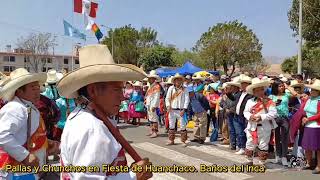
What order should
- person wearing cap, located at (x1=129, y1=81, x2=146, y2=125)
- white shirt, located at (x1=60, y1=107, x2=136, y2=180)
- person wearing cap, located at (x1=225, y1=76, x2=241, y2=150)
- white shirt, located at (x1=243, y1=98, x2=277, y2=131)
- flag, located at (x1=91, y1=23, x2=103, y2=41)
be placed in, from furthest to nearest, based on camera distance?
flag, located at (x1=91, y1=23, x2=103, y2=41) → person wearing cap, located at (x1=129, y1=81, x2=146, y2=125) → person wearing cap, located at (x1=225, y1=76, x2=241, y2=150) → white shirt, located at (x1=243, y1=98, x2=277, y2=131) → white shirt, located at (x1=60, y1=107, x2=136, y2=180)

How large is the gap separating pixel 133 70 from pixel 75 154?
0.69m

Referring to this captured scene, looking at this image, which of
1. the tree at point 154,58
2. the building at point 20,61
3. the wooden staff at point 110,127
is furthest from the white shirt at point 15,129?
the building at point 20,61

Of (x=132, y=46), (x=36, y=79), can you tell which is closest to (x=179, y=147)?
(x=36, y=79)

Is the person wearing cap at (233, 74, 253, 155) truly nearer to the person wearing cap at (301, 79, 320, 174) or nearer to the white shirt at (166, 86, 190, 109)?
the person wearing cap at (301, 79, 320, 174)

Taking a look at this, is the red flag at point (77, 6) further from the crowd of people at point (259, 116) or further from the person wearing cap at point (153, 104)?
the crowd of people at point (259, 116)

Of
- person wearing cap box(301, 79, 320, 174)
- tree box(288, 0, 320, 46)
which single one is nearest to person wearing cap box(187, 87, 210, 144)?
person wearing cap box(301, 79, 320, 174)

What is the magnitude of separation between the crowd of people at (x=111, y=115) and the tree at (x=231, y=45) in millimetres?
Answer: 35816

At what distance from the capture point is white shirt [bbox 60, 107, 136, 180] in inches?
93.7

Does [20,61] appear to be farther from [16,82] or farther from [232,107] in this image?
[16,82]

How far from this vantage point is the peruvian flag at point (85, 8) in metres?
20.9

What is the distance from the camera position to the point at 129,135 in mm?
12758

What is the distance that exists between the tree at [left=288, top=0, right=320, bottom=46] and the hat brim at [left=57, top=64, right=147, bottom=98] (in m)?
28.5

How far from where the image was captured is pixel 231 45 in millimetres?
49281

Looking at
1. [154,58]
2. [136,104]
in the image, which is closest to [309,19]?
[136,104]
